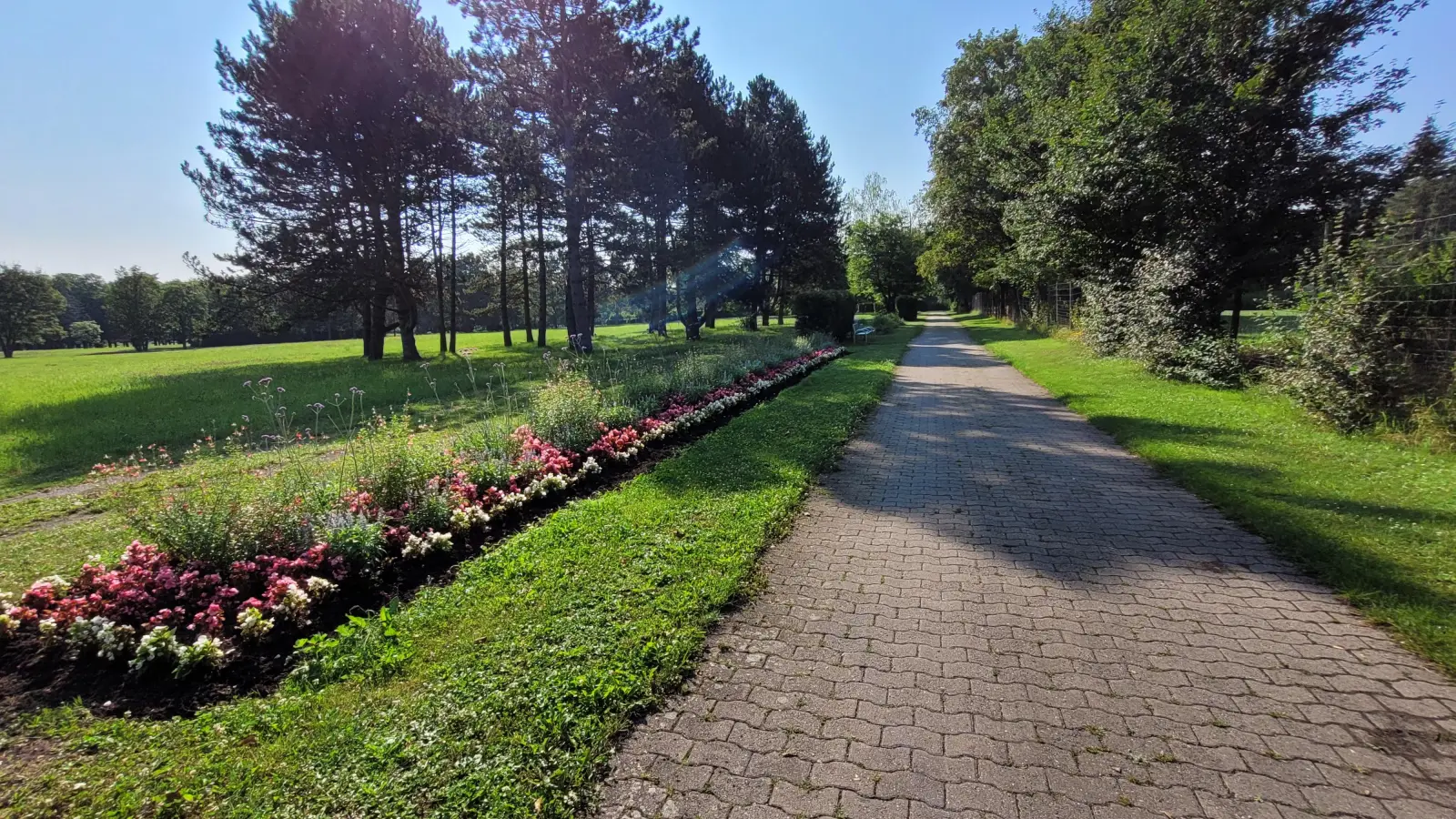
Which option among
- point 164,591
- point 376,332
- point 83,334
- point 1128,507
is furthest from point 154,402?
point 83,334

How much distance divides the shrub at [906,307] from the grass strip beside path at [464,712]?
50959mm

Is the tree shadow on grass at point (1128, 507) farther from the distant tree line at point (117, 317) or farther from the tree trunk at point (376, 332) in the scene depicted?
the distant tree line at point (117, 317)

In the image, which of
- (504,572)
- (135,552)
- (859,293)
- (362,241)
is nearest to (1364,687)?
(504,572)

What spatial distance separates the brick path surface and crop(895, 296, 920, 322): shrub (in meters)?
49.8

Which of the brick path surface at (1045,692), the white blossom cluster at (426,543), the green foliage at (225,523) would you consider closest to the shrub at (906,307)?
the brick path surface at (1045,692)

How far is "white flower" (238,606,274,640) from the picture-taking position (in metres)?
2.97

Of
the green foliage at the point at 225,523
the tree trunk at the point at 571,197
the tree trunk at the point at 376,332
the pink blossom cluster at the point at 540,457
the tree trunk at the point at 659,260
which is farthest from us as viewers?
the tree trunk at the point at 659,260

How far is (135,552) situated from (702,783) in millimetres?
3584

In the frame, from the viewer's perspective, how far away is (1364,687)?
2594mm

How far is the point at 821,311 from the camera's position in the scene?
23.4 m

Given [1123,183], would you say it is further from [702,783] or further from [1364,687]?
[702,783]

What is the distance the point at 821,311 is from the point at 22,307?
71.7 metres

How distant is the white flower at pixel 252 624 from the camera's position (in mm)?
2967

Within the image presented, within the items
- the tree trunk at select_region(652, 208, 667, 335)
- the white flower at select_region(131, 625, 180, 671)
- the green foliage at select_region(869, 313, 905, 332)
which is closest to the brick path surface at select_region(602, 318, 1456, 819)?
the white flower at select_region(131, 625, 180, 671)
